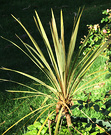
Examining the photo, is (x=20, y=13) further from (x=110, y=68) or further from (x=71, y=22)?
(x=110, y=68)

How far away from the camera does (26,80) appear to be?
3334 millimetres

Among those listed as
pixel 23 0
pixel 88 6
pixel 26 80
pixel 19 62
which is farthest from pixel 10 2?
pixel 26 80

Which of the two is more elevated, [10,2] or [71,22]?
[10,2]

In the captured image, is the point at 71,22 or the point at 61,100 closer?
the point at 61,100

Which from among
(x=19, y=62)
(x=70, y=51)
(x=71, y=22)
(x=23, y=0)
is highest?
(x=23, y=0)

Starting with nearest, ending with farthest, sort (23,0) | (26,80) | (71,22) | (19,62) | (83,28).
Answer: (26,80) < (19,62) < (83,28) < (71,22) < (23,0)

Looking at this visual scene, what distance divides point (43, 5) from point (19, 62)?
3.19 meters

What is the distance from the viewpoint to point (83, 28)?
469 cm

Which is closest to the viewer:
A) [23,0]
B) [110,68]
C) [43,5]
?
[110,68]

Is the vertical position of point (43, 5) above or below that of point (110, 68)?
above

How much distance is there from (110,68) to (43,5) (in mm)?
5202

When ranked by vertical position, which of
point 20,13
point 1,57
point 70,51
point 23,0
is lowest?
point 70,51

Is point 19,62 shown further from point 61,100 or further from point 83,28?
point 61,100

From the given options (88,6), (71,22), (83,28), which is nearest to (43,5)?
(88,6)
